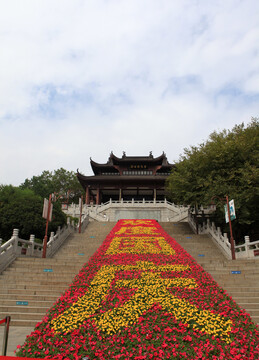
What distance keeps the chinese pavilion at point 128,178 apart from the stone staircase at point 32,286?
2558 centimetres

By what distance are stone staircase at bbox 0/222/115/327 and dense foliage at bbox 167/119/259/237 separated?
10.5m

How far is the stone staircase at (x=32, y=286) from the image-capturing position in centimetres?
733

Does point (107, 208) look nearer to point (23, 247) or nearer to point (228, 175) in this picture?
point (228, 175)

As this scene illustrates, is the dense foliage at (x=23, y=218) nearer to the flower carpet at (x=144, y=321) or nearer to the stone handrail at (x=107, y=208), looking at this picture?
the flower carpet at (x=144, y=321)

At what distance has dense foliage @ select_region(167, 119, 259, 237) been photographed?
640 inches

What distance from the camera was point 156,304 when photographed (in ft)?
20.8

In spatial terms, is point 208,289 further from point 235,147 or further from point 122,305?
point 235,147

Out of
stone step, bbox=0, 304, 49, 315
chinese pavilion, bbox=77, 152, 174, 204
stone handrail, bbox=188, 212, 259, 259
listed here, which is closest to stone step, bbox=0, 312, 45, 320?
stone step, bbox=0, 304, 49, 315

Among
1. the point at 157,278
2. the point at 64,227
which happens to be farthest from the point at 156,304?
the point at 64,227

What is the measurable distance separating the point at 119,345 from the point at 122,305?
150cm

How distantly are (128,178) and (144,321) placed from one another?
30.9 meters

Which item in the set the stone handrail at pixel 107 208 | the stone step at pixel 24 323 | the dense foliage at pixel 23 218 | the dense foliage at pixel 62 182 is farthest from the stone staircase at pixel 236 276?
the dense foliage at pixel 62 182

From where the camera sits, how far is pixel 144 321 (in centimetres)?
557

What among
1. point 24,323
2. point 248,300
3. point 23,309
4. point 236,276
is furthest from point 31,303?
point 236,276
